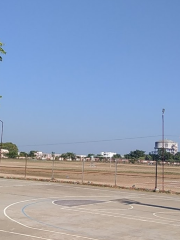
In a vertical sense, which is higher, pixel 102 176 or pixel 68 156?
pixel 68 156

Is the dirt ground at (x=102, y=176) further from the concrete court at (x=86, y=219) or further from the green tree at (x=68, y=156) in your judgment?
the green tree at (x=68, y=156)

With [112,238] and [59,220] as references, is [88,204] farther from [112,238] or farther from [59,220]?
[112,238]

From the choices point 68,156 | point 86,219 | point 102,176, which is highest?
point 68,156

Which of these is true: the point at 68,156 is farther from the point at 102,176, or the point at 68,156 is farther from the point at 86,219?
the point at 86,219

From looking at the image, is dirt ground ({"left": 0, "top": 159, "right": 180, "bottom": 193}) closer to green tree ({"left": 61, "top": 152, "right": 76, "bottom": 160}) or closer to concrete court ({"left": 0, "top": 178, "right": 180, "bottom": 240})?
concrete court ({"left": 0, "top": 178, "right": 180, "bottom": 240})

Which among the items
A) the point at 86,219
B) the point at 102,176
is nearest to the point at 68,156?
the point at 102,176

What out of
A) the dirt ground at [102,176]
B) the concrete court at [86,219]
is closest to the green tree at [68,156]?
the dirt ground at [102,176]

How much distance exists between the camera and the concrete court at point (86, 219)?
11789 mm

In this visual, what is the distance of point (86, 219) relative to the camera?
579 inches

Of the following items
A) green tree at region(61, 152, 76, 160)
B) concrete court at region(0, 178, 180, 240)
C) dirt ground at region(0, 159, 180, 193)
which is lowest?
dirt ground at region(0, 159, 180, 193)

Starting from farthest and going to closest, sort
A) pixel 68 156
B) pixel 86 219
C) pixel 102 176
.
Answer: pixel 68 156 < pixel 102 176 < pixel 86 219

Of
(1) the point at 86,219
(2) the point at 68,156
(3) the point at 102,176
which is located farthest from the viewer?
(2) the point at 68,156

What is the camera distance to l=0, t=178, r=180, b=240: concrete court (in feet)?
38.7

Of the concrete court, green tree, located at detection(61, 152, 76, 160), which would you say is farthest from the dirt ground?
green tree, located at detection(61, 152, 76, 160)
